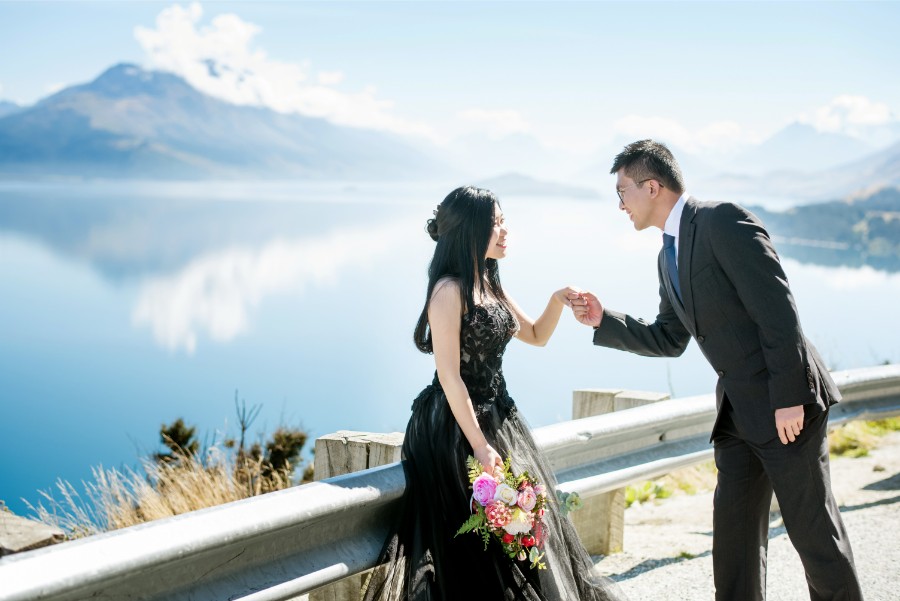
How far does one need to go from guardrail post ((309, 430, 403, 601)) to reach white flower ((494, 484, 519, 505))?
509mm

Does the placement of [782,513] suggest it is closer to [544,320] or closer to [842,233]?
[544,320]

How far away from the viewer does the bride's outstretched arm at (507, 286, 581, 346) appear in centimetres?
398

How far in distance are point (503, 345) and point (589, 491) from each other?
2.64 feet

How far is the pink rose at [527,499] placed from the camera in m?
2.96

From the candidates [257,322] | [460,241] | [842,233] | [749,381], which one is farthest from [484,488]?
[842,233]

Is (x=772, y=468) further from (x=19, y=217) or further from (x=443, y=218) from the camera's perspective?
(x=19, y=217)

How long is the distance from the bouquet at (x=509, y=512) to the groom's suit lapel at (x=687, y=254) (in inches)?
37.6

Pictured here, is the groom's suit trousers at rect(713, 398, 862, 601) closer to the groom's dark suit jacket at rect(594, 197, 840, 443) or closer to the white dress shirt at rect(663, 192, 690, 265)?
the groom's dark suit jacket at rect(594, 197, 840, 443)

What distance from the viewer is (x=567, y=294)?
13.2ft

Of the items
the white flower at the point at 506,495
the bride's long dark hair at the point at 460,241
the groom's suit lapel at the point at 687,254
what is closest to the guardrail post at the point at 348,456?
the bride's long dark hair at the point at 460,241

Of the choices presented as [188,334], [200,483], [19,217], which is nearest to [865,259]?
[188,334]

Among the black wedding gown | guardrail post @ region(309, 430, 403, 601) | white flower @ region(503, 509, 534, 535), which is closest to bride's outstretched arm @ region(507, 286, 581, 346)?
the black wedding gown

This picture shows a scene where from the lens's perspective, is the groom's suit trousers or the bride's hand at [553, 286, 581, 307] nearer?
the groom's suit trousers

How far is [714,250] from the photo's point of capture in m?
3.28
